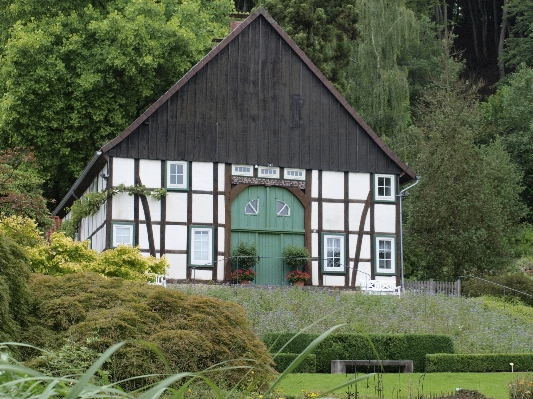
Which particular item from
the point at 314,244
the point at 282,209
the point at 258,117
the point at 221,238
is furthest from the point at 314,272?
the point at 258,117

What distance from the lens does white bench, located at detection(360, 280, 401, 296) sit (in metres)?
26.3

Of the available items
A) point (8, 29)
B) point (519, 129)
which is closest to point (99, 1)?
point (8, 29)

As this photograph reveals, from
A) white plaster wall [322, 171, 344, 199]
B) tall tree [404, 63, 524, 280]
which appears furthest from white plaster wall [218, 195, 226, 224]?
tall tree [404, 63, 524, 280]

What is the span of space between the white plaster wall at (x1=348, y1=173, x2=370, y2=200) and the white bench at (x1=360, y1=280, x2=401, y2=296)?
2.43 metres

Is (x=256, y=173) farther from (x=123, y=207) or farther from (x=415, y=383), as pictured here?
(x=415, y=383)

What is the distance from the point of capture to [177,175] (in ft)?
87.1

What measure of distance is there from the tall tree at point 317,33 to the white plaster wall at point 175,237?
15.9m

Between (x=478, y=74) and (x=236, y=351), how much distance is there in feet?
166

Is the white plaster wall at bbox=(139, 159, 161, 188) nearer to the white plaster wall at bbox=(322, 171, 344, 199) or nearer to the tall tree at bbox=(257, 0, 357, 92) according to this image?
the white plaster wall at bbox=(322, 171, 344, 199)

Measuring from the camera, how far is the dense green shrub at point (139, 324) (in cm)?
1109

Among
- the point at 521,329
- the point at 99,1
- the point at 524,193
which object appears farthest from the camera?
the point at 524,193

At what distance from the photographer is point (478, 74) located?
59.9m

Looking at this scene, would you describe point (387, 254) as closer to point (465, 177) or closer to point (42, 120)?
point (465, 177)

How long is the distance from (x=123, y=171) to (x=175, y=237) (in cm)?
221
